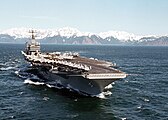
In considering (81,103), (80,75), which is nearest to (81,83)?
(80,75)

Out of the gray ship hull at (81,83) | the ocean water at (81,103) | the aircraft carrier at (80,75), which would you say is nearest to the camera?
the ocean water at (81,103)

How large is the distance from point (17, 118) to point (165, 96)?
95.2ft

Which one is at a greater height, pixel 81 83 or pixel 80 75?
pixel 80 75

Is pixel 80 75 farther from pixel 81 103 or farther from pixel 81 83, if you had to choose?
pixel 81 103

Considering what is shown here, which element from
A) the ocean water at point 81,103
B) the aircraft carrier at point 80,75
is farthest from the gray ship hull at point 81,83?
the ocean water at point 81,103

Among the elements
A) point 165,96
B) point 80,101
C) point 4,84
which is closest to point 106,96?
point 80,101

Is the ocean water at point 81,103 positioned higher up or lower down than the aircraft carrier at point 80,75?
lower down

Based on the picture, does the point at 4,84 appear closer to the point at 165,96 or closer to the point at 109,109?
the point at 109,109

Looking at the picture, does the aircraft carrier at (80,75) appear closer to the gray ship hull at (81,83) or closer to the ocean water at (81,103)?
the gray ship hull at (81,83)

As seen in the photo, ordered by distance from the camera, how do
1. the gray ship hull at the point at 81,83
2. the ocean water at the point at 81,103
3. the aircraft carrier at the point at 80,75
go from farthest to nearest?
the gray ship hull at the point at 81,83, the aircraft carrier at the point at 80,75, the ocean water at the point at 81,103

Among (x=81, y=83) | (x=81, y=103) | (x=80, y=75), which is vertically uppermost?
Result: (x=80, y=75)

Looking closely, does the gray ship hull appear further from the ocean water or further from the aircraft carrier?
the ocean water

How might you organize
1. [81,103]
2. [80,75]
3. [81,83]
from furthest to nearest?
[81,83], [80,75], [81,103]

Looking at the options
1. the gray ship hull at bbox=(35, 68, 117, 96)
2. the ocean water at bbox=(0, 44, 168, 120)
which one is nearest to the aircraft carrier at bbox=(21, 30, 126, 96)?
the gray ship hull at bbox=(35, 68, 117, 96)
